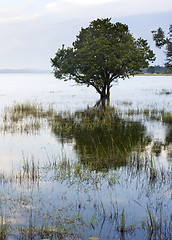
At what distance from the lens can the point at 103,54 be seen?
1355 inches

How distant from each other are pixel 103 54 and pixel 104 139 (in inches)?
662

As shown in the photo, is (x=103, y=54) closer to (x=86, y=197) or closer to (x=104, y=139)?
(x=104, y=139)

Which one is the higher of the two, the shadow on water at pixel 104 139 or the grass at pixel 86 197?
the shadow on water at pixel 104 139

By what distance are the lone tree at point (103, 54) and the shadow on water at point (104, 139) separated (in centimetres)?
810

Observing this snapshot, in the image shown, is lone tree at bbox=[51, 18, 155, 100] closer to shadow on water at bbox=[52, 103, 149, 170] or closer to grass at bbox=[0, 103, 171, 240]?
shadow on water at bbox=[52, 103, 149, 170]

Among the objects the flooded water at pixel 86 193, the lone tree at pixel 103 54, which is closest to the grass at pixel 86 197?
the flooded water at pixel 86 193

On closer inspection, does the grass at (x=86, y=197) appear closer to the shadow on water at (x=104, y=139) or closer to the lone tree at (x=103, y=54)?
the shadow on water at (x=104, y=139)

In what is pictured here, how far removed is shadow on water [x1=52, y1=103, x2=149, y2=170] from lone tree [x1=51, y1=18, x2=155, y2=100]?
8.10 meters

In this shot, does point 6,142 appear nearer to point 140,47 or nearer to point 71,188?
point 71,188

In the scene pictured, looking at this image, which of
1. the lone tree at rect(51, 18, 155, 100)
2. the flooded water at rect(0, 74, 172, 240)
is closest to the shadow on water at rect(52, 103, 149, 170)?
the flooded water at rect(0, 74, 172, 240)

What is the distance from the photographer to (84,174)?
12234mm

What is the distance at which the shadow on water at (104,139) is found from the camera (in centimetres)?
1419

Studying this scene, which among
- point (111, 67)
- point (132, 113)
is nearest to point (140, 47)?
point (111, 67)

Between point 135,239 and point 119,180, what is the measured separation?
4108 millimetres
